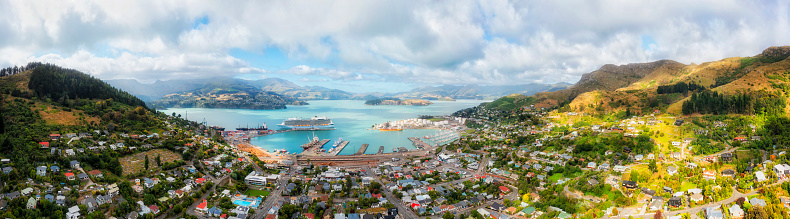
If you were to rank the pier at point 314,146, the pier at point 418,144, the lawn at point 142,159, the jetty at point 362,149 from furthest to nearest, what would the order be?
the pier at point 418,144 < the pier at point 314,146 < the jetty at point 362,149 < the lawn at point 142,159

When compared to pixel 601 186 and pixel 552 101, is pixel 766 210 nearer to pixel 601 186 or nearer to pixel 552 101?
pixel 601 186

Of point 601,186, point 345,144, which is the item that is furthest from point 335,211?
point 345,144

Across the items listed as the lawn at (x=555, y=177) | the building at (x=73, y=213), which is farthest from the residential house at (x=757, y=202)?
the building at (x=73, y=213)

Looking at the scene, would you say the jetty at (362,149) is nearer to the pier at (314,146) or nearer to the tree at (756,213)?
the pier at (314,146)

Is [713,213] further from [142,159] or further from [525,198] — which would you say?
[142,159]

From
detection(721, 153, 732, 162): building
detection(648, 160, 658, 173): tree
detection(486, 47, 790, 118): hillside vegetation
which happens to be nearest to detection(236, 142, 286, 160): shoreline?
detection(648, 160, 658, 173): tree

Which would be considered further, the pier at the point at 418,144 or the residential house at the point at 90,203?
the pier at the point at 418,144

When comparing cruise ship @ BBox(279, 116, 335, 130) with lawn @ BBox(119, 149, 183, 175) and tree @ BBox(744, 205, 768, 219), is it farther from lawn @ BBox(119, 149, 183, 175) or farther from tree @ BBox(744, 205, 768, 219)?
tree @ BBox(744, 205, 768, 219)

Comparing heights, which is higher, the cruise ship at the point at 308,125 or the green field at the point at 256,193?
the cruise ship at the point at 308,125
